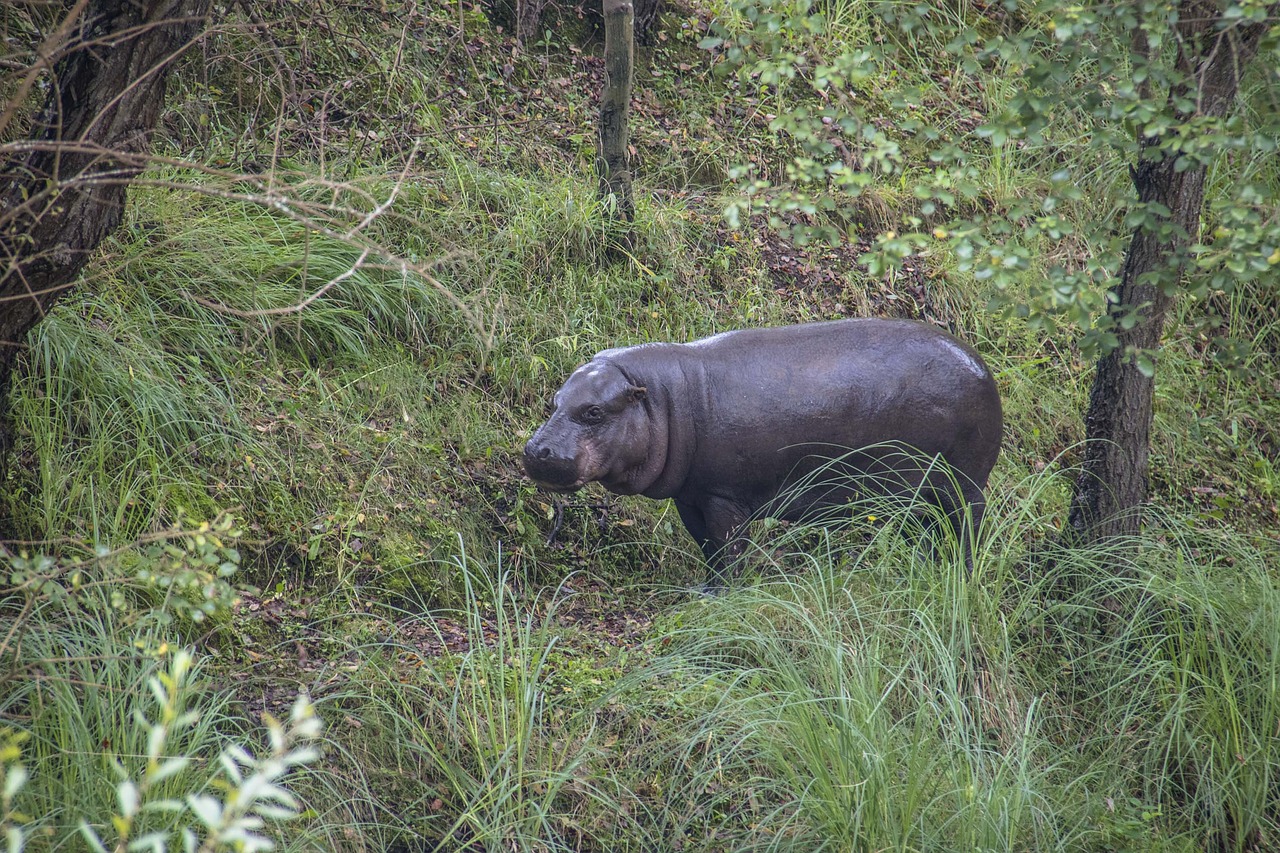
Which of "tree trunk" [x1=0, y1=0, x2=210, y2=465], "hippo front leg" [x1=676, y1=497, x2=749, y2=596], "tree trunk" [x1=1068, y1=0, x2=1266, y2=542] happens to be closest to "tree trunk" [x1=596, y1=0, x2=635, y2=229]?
"hippo front leg" [x1=676, y1=497, x2=749, y2=596]

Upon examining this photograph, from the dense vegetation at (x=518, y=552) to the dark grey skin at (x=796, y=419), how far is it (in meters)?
0.29

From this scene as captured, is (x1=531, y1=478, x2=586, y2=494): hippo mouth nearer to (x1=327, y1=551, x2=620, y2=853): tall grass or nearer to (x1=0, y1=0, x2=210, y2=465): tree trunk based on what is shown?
(x1=327, y1=551, x2=620, y2=853): tall grass

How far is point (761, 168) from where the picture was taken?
8.94m

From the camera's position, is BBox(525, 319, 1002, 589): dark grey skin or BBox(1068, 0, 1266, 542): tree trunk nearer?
BBox(1068, 0, 1266, 542): tree trunk

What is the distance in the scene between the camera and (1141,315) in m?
4.99

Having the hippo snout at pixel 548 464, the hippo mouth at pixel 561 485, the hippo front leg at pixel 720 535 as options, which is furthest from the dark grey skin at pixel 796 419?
the hippo snout at pixel 548 464

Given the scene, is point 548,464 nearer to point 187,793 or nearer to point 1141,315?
point 187,793

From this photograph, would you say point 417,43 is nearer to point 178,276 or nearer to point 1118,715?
point 178,276

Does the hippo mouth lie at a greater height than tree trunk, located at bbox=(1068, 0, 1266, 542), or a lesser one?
lesser

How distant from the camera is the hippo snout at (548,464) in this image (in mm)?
5266

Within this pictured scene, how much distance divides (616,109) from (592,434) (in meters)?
3.00

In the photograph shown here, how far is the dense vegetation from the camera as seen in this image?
13.1 feet

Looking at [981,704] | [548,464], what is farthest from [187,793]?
[981,704]

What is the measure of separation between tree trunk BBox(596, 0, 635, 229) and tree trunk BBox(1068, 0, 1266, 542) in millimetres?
3310
